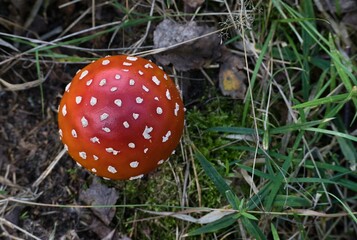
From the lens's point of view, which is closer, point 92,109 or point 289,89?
point 92,109

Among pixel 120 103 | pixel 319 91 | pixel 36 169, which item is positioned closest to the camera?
pixel 120 103

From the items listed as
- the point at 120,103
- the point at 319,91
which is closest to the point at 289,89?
the point at 319,91

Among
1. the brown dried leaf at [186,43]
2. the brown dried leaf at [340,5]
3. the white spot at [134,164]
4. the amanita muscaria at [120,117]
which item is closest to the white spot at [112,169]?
the amanita muscaria at [120,117]

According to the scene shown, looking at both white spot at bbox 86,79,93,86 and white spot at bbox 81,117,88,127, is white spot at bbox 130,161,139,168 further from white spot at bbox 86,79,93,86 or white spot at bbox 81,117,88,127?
white spot at bbox 86,79,93,86

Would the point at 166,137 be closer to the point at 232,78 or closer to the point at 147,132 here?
the point at 147,132

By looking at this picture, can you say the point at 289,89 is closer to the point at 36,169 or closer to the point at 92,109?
the point at 92,109

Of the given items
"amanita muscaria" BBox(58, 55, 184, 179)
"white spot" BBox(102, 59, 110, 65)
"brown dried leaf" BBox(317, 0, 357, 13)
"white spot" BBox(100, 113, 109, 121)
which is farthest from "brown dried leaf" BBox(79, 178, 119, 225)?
"brown dried leaf" BBox(317, 0, 357, 13)

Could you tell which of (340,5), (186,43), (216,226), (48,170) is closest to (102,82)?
(186,43)
